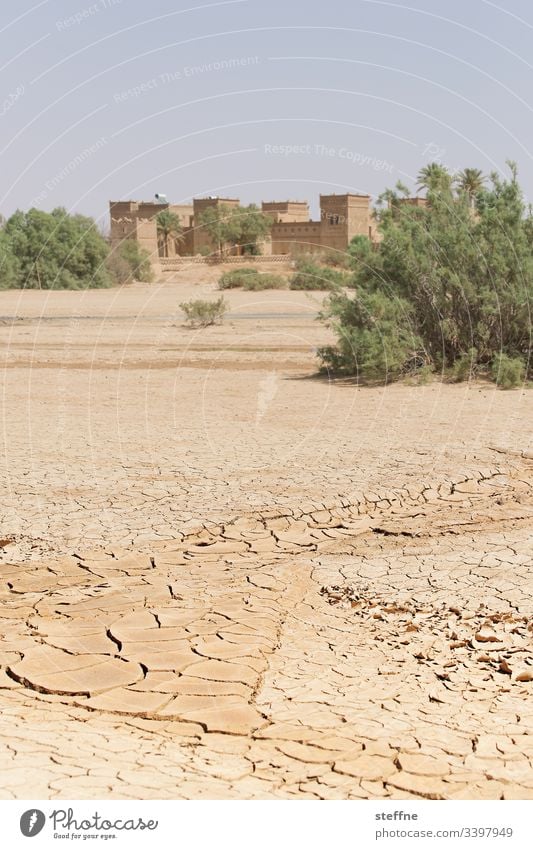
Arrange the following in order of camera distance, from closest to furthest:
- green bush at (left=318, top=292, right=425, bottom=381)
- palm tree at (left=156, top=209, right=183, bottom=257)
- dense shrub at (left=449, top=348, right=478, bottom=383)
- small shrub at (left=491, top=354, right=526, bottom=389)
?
small shrub at (left=491, top=354, right=526, bottom=389), dense shrub at (left=449, top=348, right=478, bottom=383), green bush at (left=318, top=292, right=425, bottom=381), palm tree at (left=156, top=209, right=183, bottom=257)

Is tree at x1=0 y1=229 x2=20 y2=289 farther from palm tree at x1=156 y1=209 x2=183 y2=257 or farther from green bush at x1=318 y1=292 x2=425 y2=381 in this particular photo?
green bush at x1=318 y1=292 x2=425 y2=381

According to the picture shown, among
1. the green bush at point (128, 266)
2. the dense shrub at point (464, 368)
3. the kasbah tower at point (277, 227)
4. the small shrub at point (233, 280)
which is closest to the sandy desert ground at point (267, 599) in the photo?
the dense shrub at point (464, 368)

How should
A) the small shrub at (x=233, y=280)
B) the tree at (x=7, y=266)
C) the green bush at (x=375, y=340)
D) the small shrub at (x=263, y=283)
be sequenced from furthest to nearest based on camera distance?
the tree at (x=7, y=266), the small shrub at (x=233, y=280), the small shrub at (x=263, y=283), the green bush at (x=375, y=340)

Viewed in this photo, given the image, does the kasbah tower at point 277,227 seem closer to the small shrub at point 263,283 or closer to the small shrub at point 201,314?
the small shrub at point 263,283

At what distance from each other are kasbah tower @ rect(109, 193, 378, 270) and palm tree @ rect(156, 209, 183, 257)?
0.52 meters

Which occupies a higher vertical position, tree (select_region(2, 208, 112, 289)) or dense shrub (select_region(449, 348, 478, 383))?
tree (select_region(2, 208, 112, 289))

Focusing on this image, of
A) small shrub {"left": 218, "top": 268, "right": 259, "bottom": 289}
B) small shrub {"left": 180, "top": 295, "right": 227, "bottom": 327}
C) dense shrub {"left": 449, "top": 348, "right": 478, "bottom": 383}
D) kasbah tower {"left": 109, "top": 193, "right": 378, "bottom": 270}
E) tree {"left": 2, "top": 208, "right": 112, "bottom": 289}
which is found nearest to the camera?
dense shrub {"left": 449, "top": 348, "right": 478, "bottom": 383}

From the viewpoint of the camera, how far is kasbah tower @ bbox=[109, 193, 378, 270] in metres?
60.2

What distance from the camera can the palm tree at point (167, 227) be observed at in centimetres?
6575

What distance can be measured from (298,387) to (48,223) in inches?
1459

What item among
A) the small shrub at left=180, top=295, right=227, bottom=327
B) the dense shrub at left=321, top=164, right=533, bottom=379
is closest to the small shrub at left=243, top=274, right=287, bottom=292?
the small shrub at left=180, top=295, right=227, bottom=327

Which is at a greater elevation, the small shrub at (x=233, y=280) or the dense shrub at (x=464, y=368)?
the small shrub at (x=233, y=280)

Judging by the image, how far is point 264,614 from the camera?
6766mm

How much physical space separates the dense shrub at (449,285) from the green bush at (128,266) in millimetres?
33388
